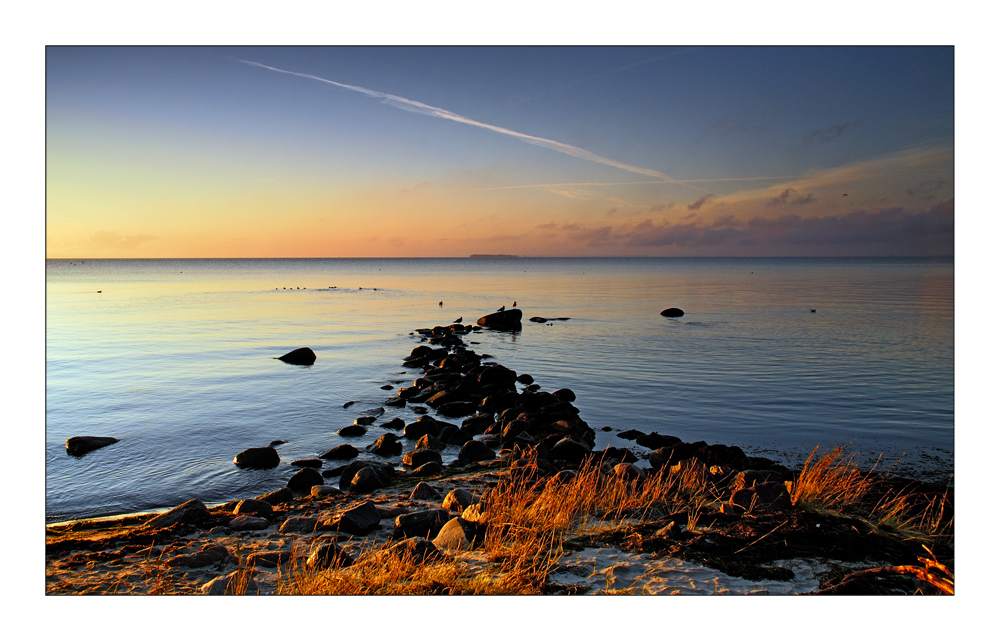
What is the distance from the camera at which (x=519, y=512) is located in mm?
7711

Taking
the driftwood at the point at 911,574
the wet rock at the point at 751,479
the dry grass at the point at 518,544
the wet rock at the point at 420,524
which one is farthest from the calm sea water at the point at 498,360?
the driftwood at the point at 911,574

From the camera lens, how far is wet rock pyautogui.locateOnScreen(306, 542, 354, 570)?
6751 millimetres

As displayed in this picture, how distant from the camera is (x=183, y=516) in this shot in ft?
28.6

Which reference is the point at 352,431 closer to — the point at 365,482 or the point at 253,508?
the point at 365,482

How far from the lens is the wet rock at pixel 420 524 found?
25.6ft

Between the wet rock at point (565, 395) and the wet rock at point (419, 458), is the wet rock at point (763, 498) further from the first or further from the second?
the wet rock at point (565, 395)

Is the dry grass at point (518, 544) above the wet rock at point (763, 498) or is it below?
below

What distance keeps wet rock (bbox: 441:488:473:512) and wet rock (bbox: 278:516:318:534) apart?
77.2 inches

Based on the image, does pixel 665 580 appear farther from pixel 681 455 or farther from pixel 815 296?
pixel 815 296

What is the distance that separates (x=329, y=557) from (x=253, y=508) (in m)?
2.78

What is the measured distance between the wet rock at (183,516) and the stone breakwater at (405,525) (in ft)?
0.06

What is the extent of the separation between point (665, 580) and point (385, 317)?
39.1 meters

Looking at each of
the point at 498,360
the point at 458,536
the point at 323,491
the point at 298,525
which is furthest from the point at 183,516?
the point at 498,360

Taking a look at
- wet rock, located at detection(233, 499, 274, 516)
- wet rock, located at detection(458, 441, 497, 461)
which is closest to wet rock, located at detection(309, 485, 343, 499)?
wet rock, located at detection(233, 499, 274, 516)
